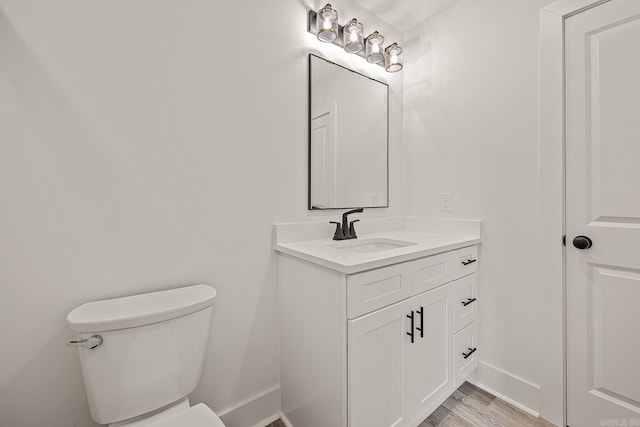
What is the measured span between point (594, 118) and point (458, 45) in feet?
2.93

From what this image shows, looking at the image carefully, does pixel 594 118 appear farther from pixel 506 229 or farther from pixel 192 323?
pixel 192 323

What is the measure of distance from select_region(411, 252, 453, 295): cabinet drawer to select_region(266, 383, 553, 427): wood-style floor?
28.1 inches

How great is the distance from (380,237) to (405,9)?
1510 millimetres

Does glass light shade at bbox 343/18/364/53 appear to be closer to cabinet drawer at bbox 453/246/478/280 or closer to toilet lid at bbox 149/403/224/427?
cabinet drawer at bbox 453/246/478/280

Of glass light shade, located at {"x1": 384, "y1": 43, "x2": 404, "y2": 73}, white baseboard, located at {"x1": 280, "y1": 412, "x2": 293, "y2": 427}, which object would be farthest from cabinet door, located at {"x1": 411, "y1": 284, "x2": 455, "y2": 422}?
glass light shade, located at {"x1": 384, "y1": 43, "x2": 404, "y2": 73}

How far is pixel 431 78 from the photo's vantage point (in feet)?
6.32

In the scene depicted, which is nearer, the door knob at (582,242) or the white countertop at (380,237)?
the white countertop at (380,237)

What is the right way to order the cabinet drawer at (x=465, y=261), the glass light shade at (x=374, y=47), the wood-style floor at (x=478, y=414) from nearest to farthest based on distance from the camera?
the wood-style floor at (x=478, y=414), the cabinet drawer at (x=465, y=261), the glass light shade at (x=374, y=47)

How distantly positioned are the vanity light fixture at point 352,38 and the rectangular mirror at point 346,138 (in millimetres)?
119

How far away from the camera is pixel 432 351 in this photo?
1.36 metres

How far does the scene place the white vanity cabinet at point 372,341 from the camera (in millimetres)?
1054

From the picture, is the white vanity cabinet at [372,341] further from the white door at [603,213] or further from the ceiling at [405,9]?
the ceiling at [405,9]

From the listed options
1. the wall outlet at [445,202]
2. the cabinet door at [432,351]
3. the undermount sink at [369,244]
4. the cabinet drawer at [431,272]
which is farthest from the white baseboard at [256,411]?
the wall outlet at [445,202]

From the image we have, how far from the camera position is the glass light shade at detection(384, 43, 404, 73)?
5.96ft
